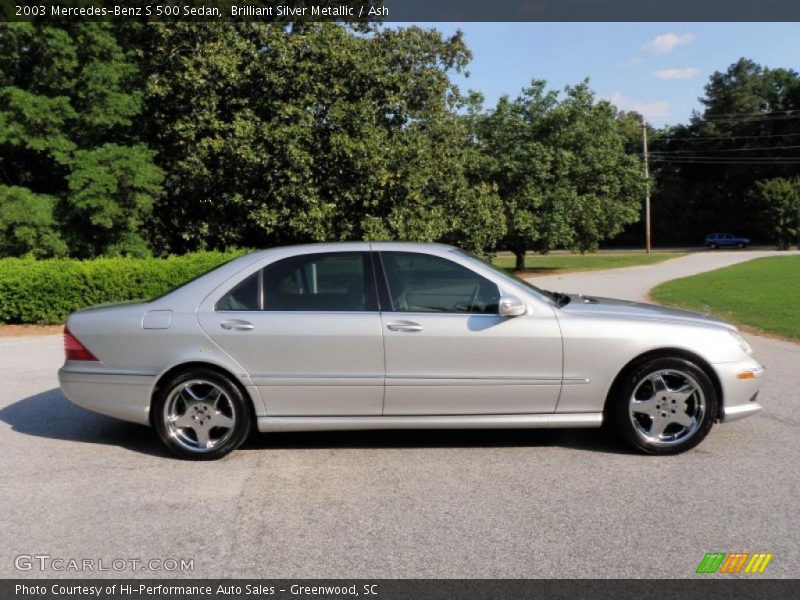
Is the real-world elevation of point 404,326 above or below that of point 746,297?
above

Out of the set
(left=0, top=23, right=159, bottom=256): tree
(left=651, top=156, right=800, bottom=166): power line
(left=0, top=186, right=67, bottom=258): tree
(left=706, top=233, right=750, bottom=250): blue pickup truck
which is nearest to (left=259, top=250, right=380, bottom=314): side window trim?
(left=0, top=186, right=67, bottom=258): tree

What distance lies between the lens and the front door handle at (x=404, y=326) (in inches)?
201

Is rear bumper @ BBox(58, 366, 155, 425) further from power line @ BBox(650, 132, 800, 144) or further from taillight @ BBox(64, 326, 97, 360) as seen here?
power line @ BBox(650, 132, 800, 144)

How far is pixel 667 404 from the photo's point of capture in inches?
201

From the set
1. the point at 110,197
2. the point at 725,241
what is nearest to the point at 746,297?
the point at 110,197

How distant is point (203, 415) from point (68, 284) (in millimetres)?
10212

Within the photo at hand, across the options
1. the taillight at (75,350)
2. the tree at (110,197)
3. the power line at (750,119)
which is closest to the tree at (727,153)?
the power line at (750,119)

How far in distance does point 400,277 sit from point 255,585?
2.60 m

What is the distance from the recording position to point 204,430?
17.1 feet

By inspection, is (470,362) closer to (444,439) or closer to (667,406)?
(444,439)

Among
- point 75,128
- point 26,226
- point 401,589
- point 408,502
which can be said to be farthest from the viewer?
point 75,128

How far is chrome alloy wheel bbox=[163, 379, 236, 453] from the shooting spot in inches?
204

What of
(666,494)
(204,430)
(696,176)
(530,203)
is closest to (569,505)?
(666,494)
